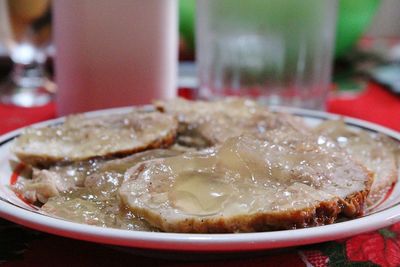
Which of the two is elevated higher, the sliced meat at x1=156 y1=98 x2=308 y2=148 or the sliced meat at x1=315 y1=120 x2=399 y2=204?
the sliced meat at x1=156 y1=98 x2=308 y2=148

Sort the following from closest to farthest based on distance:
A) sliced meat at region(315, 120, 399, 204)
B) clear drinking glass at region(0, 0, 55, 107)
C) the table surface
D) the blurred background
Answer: the table surface < sliced meat at region(315, 120, 399, 204) < clear drinking glass at region(0, 0, 55, 107) < the blurred background

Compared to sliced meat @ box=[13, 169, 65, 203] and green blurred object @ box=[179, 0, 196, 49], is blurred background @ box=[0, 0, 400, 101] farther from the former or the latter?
sliced meat @ box=[13, 169, 65, 203]

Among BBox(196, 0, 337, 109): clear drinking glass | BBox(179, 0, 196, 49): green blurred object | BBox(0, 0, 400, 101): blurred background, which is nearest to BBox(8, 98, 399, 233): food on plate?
BBox(196, 0, 337, 109): clear drinking glass

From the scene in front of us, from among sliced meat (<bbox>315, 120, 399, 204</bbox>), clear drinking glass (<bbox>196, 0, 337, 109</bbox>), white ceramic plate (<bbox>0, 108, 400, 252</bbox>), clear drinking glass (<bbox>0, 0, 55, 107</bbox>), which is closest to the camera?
white ceramic plate (<bbox>0, 108, 400, 252</bbox>)

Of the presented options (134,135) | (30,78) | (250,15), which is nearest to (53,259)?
(134,135)

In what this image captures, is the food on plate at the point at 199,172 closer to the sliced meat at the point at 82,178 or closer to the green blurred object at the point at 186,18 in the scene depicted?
the sliced meat at the point at 82,178

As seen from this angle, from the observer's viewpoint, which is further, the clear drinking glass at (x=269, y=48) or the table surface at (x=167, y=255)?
the clear drinking glass at (x=269, y=48)

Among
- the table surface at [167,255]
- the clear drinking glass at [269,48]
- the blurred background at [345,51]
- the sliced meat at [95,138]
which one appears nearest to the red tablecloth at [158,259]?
the table surface at [167,255]
